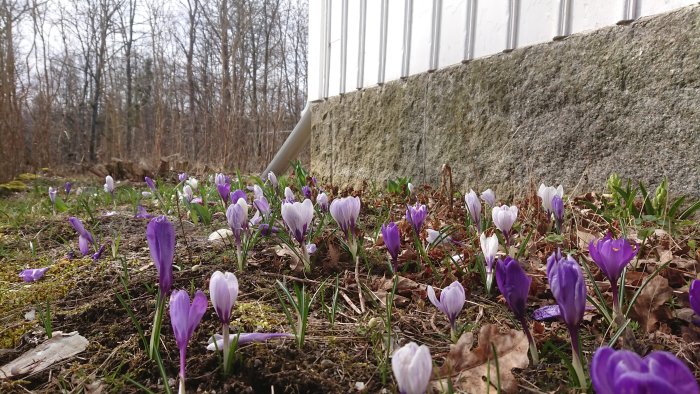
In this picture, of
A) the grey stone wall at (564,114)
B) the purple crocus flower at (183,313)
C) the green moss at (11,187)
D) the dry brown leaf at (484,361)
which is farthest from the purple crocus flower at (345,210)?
the green moss at (11,187)

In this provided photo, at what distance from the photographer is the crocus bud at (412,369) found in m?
0.69

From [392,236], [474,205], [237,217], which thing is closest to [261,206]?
[237,217]

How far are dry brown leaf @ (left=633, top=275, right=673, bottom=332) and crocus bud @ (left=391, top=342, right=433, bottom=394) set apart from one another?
79 cm

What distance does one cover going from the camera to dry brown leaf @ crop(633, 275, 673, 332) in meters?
1.19

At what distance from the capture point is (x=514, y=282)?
0.92m

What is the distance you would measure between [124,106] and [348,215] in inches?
943

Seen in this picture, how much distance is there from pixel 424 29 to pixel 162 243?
3485 millimetres

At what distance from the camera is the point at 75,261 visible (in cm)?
197

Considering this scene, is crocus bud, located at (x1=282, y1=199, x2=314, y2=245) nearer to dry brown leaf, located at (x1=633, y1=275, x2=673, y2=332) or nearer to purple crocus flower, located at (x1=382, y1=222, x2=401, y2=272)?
purple crocus flower, located at (x1=382, y1=222, x2=401, y2=272)

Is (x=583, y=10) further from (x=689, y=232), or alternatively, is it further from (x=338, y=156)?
(x=338, y=156)

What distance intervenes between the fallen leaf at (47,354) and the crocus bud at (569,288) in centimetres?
107

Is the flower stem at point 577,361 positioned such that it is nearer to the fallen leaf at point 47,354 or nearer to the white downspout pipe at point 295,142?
the fallen leaf at point 47,354

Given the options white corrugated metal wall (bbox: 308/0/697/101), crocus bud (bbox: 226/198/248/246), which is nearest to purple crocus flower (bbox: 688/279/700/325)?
crocus bud (bbox: 226/198/248/246)

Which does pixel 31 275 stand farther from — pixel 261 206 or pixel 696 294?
pixel 696 294
